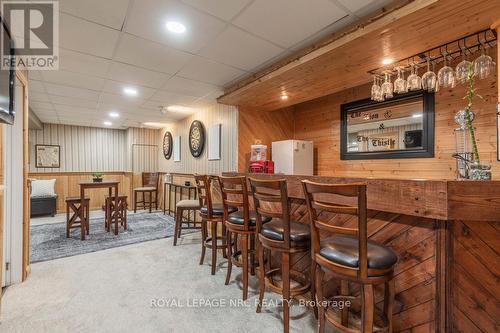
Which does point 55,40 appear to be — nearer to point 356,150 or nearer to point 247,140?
point 247,140

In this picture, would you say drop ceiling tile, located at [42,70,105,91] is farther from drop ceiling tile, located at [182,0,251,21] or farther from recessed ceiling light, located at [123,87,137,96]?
drop ceiling tile, located at [182,0,251,21]

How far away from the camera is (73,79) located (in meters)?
3.30

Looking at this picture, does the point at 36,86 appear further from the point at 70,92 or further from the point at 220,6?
the point at 220,6

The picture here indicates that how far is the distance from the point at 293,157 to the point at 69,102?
434 centimetres

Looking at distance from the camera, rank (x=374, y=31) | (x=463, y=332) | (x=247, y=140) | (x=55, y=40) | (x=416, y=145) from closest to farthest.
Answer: (x=463, y=332)
(x=374, y=31)
(x=55, y=40)
(x=416, y=145)
(x=247, y=140)

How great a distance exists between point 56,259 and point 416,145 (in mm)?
4871

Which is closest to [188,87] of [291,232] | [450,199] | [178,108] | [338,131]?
[178,108]

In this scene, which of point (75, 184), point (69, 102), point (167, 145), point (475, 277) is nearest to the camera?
point (475, 277)

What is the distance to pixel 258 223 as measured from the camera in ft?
6.52

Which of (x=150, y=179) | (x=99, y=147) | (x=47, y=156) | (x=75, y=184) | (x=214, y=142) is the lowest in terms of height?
(x=75, y=184)

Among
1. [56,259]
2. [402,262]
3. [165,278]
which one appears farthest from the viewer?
[56,259]

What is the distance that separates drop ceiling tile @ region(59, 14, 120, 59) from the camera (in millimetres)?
2000

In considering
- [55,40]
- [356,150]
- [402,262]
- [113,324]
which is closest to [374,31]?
[402,262]

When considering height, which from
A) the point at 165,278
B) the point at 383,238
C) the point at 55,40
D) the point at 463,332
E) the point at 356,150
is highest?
the point at 55,40
